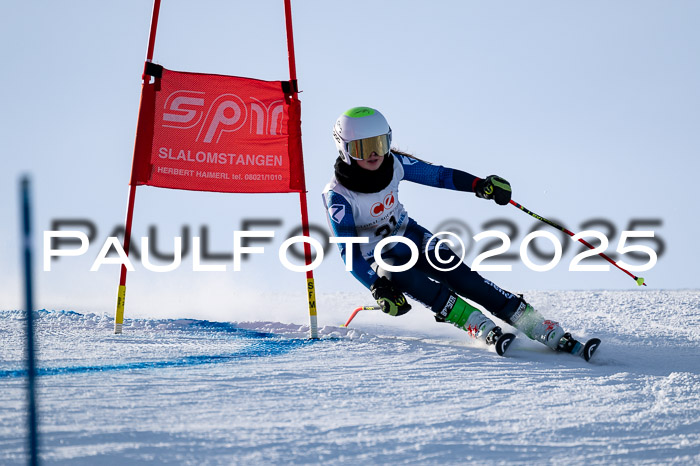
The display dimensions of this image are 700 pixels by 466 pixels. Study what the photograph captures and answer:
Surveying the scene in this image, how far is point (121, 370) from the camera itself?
3479 millimetres

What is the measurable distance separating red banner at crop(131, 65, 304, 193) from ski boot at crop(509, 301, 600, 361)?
6.21 ft

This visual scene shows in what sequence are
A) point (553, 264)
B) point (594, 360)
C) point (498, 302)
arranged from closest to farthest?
point (594, 360) → point (498, 302) → point (553, 264)

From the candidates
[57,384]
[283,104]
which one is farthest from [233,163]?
[57,384]

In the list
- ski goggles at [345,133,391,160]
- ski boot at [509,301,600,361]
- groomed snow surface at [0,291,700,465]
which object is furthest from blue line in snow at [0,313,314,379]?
ski boot at [509,301,600,361]

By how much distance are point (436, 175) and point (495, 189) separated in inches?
16.0

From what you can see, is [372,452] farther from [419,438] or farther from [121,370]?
[121,370]

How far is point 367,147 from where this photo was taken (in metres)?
4.44

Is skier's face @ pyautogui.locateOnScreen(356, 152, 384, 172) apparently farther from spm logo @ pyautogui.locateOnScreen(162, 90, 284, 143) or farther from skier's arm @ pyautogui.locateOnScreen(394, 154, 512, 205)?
spm logo @ pyautogui.locateOnScreen(162, 90, 284, 143)

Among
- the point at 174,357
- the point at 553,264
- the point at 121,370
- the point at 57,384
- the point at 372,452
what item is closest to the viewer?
the point at 372,452

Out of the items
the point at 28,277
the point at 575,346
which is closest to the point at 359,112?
→ the point at 575,346

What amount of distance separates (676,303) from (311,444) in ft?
18.0

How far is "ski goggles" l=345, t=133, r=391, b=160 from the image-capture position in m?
4.43

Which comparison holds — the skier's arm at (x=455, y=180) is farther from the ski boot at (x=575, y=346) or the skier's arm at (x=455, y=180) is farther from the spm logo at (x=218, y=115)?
the spm logo at (x=218, y=115)

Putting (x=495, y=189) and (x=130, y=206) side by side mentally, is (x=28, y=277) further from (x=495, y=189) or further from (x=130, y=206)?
(x=130, y=206)
